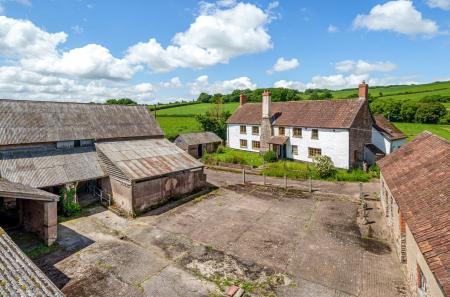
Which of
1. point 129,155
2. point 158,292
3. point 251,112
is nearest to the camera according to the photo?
point 158,292

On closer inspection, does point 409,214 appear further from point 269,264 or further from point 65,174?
point 65,174

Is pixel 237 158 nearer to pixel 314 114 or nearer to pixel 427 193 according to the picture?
pixel 314 114

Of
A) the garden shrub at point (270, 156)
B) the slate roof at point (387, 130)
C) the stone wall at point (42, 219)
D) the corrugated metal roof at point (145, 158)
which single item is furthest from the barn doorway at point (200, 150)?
the stone wall at point (42, 219)

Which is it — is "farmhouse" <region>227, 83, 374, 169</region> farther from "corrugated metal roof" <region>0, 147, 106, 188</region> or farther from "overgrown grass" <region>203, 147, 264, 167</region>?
"corrugated metal roof" <region>0, 147, 106, 188</region>

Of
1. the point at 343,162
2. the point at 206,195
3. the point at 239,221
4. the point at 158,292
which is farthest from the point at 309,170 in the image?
the point at 158,292

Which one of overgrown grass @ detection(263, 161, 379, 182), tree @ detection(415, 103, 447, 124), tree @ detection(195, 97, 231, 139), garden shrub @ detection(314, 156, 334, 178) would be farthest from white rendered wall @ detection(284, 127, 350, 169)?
tree @ detection(415, 103, 447, 124)

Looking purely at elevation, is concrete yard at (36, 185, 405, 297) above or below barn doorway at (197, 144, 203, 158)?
below
